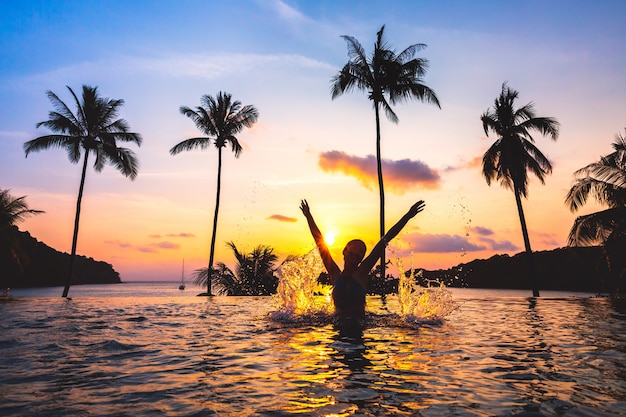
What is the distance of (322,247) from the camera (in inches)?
325

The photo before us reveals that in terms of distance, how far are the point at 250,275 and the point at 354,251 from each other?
77.5 feet

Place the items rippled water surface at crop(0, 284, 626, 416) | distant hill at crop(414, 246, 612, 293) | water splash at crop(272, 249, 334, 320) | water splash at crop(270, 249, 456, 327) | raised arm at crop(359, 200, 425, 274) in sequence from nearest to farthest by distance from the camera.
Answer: rippled water surface at crop(0, 284, 626, 416) < raised arm at crop(359, 200, 425, 274) < water splash at crop(270, 249, 456, 327) < water splash at crop(272, 249, 334, 320) < distant hill at crop(414, 246, 612, 293)

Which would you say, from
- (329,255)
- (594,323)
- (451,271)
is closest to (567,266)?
(451,271)

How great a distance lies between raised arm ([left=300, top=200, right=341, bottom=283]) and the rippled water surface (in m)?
1.16

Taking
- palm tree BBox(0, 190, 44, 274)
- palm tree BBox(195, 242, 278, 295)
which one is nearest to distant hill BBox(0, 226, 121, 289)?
palm tree BBox(0, 190, 44, 274)

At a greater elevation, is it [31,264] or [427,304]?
[31,264]

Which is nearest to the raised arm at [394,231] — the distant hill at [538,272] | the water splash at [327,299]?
the water splash at [327,299]

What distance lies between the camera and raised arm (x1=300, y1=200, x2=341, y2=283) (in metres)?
8.27

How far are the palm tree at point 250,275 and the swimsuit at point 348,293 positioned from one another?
72.2 ft

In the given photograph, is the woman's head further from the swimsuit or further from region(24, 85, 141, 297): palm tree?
region(24, 85, 141, 297): palm tree

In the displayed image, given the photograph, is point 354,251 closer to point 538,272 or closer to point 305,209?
point 305,209

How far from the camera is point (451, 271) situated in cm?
6900

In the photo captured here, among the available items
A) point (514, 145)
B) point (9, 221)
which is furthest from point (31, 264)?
point (514, 145)

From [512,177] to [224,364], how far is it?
29.9m
